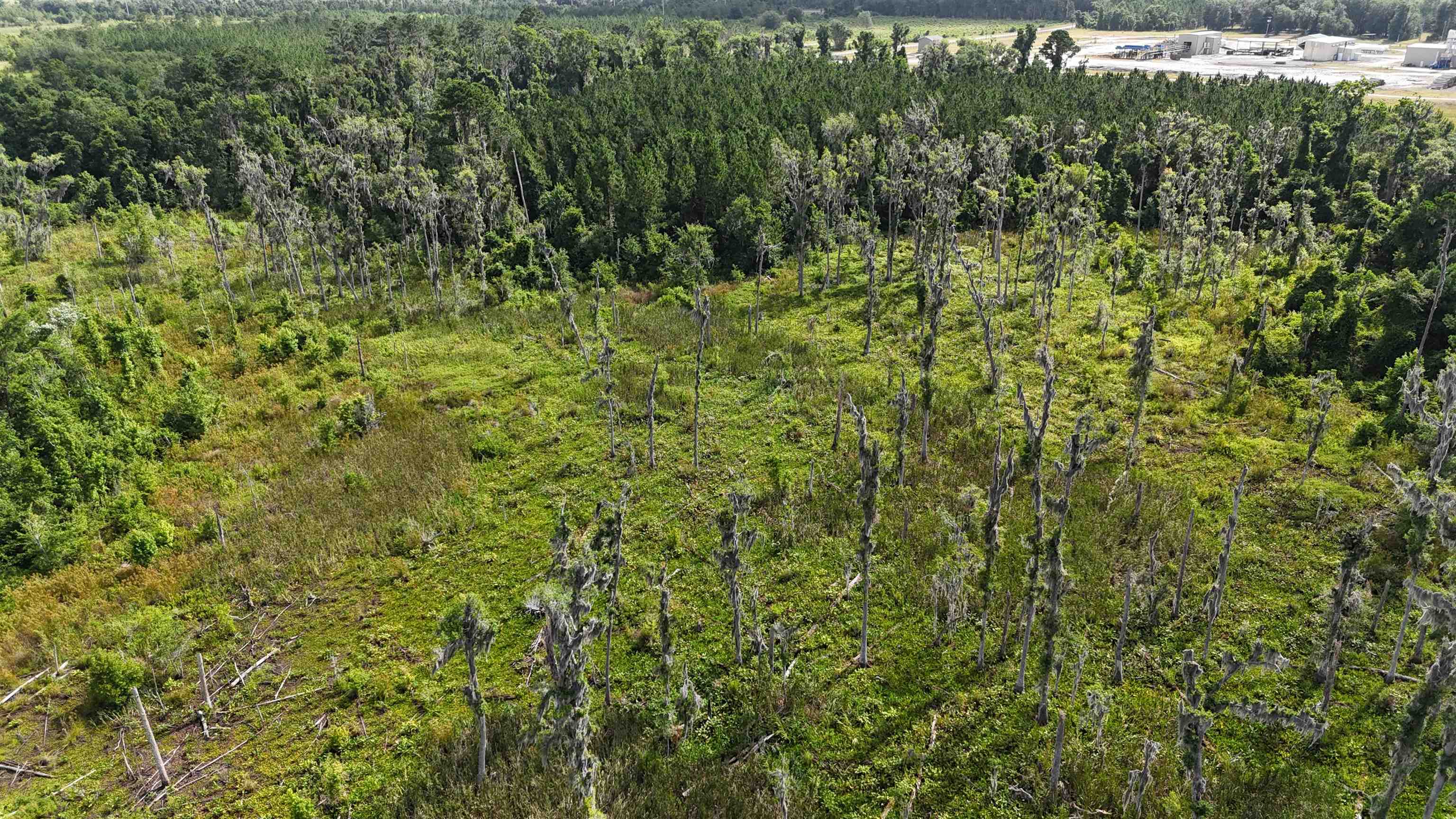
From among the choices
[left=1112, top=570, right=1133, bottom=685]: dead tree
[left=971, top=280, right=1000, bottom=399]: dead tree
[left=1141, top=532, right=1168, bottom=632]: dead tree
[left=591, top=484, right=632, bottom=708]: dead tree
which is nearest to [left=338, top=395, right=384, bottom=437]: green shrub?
[left=591, top=484, right=632, bottom=708]: dead tree

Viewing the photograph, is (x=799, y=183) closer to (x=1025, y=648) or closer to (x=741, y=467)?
(x=741, y=467)

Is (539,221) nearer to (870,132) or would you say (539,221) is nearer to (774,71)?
(870,132)

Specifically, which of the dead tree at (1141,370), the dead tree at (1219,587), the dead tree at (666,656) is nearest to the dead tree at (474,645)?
the dead tree at (666,656)

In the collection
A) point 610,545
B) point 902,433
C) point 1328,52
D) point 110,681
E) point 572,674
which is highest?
point 1328,52

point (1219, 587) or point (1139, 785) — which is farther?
point (1219, 587)

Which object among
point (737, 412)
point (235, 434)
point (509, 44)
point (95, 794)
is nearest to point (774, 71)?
point (509, 44)

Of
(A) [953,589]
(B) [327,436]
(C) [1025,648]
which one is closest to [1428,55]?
(A) [953,589]

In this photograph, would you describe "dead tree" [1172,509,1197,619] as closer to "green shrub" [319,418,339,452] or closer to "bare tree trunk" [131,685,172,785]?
"bare tree trunk" [131,685,172,785]
